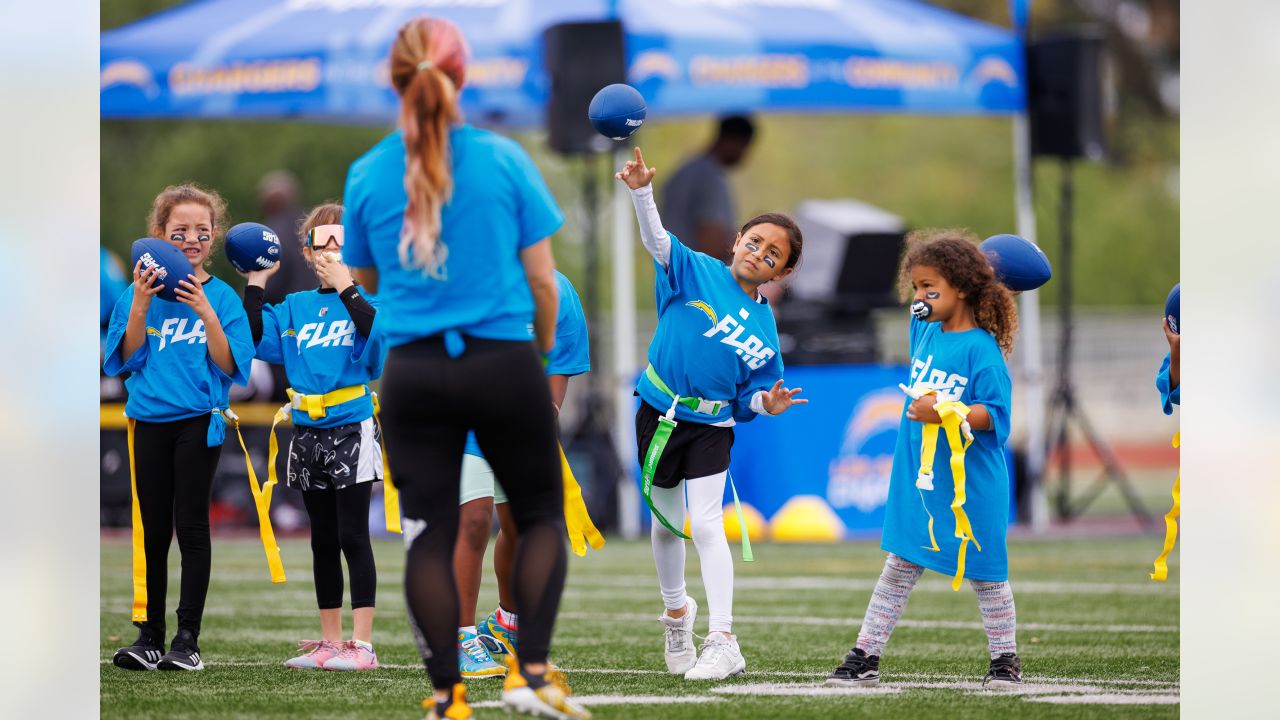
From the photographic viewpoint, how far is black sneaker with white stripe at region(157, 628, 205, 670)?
576 centimetres

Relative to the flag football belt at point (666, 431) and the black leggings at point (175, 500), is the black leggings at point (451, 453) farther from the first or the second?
the black leggings at point (175, 500)

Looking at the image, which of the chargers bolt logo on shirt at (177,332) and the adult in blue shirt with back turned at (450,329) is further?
the chargers bolt logo on shirt at (177,332)

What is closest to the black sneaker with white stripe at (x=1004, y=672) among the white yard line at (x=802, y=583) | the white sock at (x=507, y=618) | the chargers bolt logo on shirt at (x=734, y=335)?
the chargers bolt logo on shirt at (x=734, y=335)

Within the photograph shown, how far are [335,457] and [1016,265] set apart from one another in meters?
2.57

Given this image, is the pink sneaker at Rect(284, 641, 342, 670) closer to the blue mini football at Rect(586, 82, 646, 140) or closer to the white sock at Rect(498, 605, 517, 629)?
the white sock at Rect(498, 605, 517, 629)

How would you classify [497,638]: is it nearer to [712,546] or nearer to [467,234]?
[712,546]

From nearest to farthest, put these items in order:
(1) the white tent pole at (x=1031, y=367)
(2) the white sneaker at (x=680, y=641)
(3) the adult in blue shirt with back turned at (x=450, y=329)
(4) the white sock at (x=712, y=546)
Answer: (3) the adult in blue shirt with back turned at (x=450, y=329)
(4) the white sock at (x=712, y=546)
(2) the white sneaker at (x=680, y=641)
(1) the white tent pole at (x=1031, y=367)

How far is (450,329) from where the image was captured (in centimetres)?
416

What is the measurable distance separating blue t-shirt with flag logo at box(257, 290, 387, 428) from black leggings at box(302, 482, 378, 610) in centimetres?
29

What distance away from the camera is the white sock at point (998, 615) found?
5398 mm

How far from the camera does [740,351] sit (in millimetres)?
5637

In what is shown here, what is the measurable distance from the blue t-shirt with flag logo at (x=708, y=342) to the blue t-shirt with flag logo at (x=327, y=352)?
3.48 feet

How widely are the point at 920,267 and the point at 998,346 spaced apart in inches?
15.8
